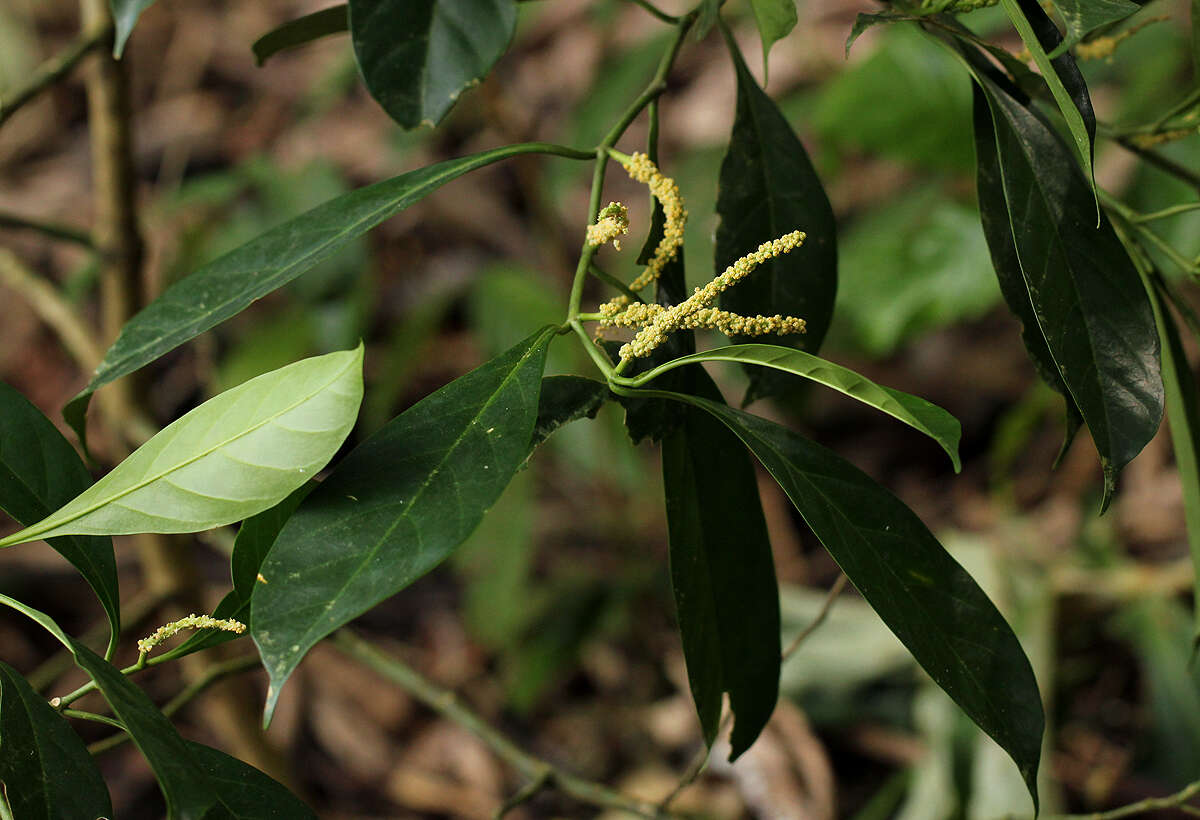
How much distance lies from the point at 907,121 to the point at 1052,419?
87 cm

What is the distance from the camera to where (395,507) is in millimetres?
427

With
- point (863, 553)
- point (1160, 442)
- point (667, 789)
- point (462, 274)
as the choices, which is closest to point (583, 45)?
point (462, 274)

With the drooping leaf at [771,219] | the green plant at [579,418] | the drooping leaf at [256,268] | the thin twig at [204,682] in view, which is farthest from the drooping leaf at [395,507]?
the thin twig at [204,682]

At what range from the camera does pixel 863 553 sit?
1.56ft

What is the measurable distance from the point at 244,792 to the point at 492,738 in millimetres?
411

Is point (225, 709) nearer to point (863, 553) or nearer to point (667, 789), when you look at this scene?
point (667, 789)

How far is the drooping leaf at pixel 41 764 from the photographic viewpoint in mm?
421

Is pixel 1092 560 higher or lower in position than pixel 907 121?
Answer: lower

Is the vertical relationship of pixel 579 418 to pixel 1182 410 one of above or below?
above

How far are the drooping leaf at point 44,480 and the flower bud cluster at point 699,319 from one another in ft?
0.86

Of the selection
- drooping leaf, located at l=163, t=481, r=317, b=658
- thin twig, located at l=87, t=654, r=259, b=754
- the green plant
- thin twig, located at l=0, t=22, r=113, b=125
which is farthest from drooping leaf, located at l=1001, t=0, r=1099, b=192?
thin twig, located at l=0, t=22, r=113, b=125

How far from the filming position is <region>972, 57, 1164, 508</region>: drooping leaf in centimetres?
48

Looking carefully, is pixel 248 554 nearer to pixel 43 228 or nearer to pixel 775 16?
pixel 775 16

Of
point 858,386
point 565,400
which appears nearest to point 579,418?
point 565,400
